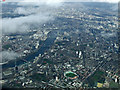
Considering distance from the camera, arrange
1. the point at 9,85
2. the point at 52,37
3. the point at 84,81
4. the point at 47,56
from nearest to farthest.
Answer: the point at 9,85
the point at 84,81
the point at 47,56
the point at 52,37

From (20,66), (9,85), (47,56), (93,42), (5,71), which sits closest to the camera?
(9,85)

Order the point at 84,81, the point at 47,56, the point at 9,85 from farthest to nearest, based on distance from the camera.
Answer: the point at 47,56
the point at 84,81
the point at 9,85

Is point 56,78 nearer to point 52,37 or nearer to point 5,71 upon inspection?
point 5,71

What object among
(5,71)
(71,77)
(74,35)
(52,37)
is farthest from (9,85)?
(74,35)

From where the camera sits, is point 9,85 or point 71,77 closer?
point 9,85

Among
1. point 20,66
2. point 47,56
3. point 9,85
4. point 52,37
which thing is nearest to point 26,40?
point 52,37

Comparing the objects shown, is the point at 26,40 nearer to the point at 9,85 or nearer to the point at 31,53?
the point at 31,53
